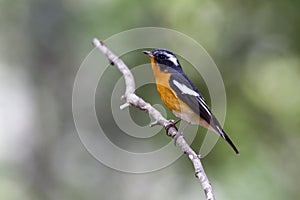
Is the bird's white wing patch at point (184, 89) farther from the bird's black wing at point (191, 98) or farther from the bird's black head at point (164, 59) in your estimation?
the bird's black head at point (164, 59)

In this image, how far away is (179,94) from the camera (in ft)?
11.0

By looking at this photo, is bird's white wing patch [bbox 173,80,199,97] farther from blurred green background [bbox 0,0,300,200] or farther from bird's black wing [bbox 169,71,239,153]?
blurred green background [bbox 0,0,300,200]

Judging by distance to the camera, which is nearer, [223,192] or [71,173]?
[223,192]

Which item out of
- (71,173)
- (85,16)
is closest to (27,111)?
(71,173)

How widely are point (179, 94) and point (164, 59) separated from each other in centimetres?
31

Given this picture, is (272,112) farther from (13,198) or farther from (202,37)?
(13,198)

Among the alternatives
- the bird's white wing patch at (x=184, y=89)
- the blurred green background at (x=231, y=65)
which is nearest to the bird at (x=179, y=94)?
the bird's white wing patch at (x=184, y=89)

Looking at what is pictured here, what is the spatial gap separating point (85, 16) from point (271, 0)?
1.65m

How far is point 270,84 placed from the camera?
4859mm

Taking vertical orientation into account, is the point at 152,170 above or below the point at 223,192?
above

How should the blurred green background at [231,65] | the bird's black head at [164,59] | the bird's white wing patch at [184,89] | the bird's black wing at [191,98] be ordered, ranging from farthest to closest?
the blurred green background at [231,65] < the bird's black head at [164,59] < the bird's white wing patch at [184,89] < the bird's black wing at [191,98]

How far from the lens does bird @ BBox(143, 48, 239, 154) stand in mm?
3264

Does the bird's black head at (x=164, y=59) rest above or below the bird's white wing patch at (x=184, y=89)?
above

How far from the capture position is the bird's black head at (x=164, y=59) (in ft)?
Answer: 11.6
